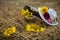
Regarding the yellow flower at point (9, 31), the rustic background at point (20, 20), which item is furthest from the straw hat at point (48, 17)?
the yellow flower at point (9, 31)

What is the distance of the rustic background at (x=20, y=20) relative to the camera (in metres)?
1.43

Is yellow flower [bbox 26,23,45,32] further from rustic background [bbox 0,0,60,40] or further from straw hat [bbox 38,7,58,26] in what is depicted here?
straw hat [bbox 38,7,58,26]

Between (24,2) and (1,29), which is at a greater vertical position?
(24,2)

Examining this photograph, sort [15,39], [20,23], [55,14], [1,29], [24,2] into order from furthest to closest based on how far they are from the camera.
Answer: [24,2] < [55,14] < [20,23] < [1,29] < [15,39]

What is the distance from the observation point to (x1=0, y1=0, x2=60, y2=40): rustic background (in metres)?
1.43

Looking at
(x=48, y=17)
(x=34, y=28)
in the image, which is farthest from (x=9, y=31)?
(x=48, y=17)

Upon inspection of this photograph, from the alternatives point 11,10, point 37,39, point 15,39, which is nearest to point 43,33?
point 37,39

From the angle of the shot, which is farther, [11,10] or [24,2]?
[24,2]

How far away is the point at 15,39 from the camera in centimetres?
139

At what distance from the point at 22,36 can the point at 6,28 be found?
18cm

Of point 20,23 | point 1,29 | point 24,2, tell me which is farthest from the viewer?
point 24,2

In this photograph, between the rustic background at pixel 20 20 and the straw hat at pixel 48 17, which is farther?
the straw hat at pixel 48 17

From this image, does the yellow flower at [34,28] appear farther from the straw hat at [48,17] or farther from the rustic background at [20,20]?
the straw hat at [48,17]

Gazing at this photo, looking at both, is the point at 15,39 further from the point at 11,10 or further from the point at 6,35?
the point at 11,10
